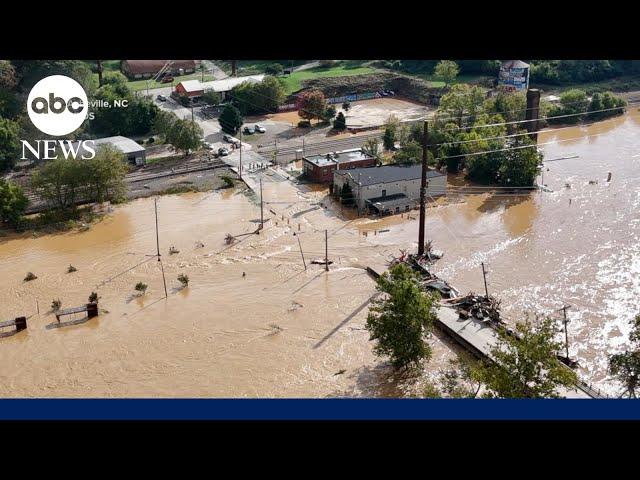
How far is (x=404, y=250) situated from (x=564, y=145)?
5430 mm

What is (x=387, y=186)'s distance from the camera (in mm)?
9781

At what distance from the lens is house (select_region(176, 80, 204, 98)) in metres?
15.5

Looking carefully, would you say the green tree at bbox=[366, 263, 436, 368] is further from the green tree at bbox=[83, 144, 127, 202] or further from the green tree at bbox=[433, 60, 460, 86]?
the green tree at bbox=[433, 60, 460, 86]

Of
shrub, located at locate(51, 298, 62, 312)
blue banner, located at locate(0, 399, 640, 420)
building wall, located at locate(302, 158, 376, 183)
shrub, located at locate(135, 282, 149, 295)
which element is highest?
blue banner, located at locate(0, 399, 640, 420)

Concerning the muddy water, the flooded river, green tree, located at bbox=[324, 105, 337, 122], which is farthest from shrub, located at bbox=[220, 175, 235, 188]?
green tree, located at bbox=[324, 105, 337, 122]

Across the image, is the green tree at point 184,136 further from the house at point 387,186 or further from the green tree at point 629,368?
the green tree at point 629,368

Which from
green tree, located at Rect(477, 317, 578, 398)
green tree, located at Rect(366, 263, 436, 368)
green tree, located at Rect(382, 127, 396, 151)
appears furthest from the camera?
green tree, located at Rect(382, 127, 396, 151)

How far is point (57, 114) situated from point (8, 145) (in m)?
1.32

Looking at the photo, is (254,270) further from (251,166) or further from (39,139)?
→ (39,139)

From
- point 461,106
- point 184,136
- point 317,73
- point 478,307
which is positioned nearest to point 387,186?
point 478,307

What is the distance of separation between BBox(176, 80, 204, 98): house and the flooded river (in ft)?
18.1

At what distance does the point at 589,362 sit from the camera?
19.7 feet

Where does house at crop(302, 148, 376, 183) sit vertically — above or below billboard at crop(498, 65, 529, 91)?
below

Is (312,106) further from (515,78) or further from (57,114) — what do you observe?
(57,114)
